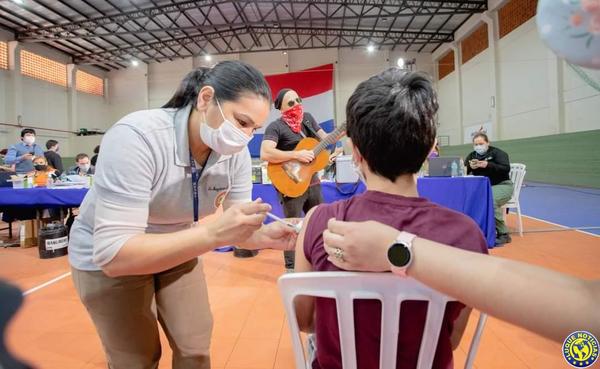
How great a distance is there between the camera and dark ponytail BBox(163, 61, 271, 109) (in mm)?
996

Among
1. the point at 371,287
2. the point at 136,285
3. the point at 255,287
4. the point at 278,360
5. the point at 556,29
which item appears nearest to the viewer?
the point at 556,29

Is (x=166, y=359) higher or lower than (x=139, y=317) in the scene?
lower

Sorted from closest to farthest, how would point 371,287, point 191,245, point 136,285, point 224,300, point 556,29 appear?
point 556,29, point 371,287, point 191,245, point 136,285, point 224,300

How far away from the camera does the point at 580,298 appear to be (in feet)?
1.28

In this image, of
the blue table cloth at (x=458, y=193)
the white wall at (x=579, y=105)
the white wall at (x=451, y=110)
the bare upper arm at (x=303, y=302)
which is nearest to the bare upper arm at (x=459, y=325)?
the bare upper arm at (x=303, y=302)

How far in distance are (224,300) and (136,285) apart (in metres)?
1.51

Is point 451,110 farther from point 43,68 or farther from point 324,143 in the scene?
point 43,68

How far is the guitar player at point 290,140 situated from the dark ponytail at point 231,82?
1.52 meters

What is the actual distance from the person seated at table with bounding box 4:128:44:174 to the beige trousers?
239 inches

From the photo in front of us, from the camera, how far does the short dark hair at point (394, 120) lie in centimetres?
71

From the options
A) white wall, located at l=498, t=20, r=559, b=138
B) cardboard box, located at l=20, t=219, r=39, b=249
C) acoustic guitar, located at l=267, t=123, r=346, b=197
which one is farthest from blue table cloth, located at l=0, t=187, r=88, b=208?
white wall, located at l=498, t=20, r=559, b=138

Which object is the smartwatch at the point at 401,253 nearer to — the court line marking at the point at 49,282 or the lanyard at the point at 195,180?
the lanyard at the point at 195,180

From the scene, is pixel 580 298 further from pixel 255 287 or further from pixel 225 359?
pixel 255 287

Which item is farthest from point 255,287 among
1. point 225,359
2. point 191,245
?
point 191,245
